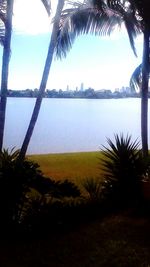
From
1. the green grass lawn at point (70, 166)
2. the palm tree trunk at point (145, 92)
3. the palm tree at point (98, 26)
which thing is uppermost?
the palm tree at point (98, 26)

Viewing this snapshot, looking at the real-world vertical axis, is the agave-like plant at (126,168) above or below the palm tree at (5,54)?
below

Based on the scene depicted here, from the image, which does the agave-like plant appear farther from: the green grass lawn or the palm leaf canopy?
the palm leaf canopy

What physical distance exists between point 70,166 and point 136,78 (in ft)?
12.8

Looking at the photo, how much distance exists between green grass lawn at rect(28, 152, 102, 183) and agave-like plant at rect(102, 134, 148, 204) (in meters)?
1.88

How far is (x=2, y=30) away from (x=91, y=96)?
7.75m

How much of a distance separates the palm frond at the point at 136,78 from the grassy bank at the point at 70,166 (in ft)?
8.98

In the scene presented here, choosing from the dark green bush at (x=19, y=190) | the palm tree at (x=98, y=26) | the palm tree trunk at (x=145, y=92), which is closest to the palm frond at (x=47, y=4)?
the palm tree at (x=98, y=26)

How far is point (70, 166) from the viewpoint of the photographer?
11820 millimetres

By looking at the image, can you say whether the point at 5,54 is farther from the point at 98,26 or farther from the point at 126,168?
the point at 126,168

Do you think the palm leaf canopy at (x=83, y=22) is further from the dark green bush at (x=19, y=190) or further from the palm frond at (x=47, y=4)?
the dark green bush at (x=19, y=190)

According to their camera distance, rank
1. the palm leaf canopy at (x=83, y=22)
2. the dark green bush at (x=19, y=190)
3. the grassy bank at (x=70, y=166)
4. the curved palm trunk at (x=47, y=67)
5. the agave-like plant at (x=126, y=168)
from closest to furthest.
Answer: the dark green bush at (x=19, y=190), the agave-like plant at (x=126, y=168), the grassy bank at (x=70, y=166), the curved palm trunk at (x=47, y=67), the palm leaf canopy at (x=83, y=22)

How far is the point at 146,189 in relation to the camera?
23.9 ft

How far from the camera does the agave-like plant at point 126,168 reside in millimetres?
7672

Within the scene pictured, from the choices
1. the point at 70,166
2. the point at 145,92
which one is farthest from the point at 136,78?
the point at 70,166
